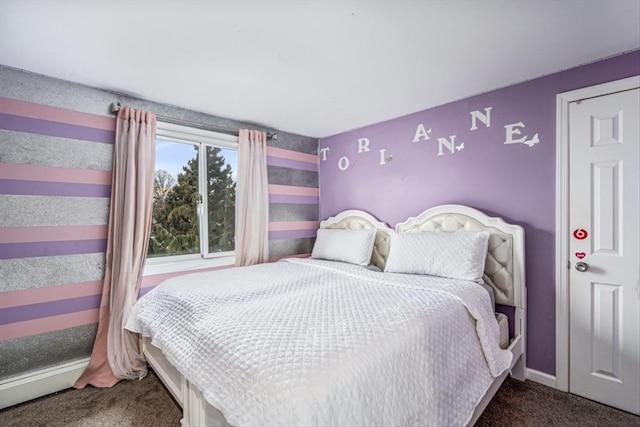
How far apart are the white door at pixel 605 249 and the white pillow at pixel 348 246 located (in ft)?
5.03

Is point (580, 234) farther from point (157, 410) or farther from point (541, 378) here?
point (157, 410)

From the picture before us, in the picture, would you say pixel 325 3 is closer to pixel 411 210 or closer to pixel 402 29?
pixel 402 29

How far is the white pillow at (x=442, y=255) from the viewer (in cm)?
212

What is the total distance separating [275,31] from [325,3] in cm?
34

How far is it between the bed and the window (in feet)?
2.14

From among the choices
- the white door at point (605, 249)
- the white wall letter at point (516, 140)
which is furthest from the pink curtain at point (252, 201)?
the white door at point (605, 249)

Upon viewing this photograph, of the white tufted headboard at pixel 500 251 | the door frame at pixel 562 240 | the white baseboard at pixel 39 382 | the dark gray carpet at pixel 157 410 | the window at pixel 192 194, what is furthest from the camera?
the window at pixel 192 194

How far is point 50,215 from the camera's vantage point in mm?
2059

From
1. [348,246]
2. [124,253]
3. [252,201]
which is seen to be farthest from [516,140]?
[124,253]

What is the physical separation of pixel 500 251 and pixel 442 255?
448 mm

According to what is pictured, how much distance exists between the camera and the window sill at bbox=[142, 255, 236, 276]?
257 centimetres

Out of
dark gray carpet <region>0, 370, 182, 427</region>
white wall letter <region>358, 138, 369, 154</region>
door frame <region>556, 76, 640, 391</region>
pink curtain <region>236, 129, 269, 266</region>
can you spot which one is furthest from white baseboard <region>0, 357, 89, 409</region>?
door frame <region>556, 76, 640, 391</region>

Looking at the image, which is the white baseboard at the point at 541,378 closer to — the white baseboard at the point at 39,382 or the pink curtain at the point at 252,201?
the pink curtain at the point at 252,201

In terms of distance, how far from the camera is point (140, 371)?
2238 mm
